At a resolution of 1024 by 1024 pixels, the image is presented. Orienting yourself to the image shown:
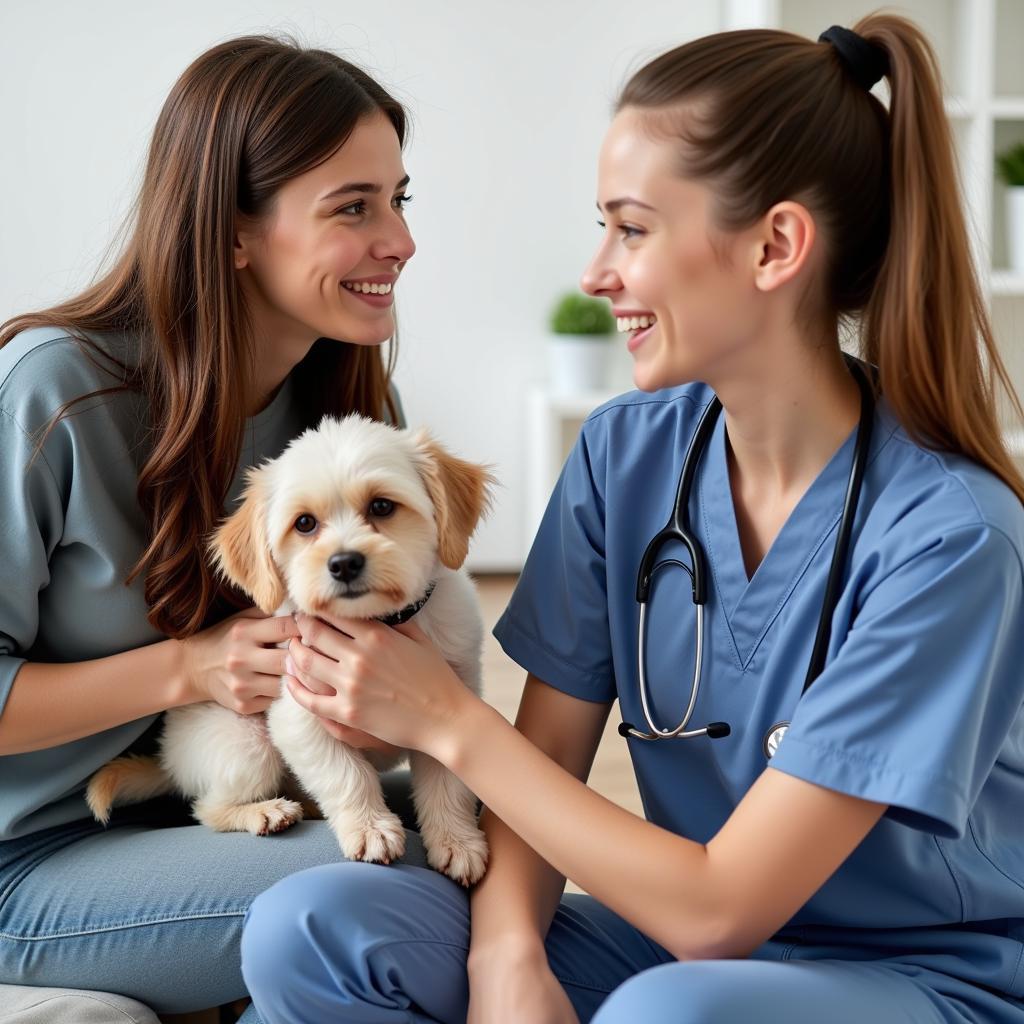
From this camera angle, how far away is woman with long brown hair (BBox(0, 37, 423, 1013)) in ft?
4.66

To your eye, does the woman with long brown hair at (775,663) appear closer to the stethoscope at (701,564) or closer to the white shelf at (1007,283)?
the stethoscope at (701,564)

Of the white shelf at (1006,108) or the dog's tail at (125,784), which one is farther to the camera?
Result: the white shelf at (1006,108)

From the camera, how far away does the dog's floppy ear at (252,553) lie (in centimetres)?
144

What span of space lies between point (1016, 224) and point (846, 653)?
3285 millimetres

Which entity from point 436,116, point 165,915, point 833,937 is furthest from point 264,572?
point 436,116

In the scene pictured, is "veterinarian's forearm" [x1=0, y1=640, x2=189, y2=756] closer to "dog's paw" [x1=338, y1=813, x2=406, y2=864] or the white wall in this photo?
"dog's paw" [x1=338, y1=813, x2=406, y2=864]

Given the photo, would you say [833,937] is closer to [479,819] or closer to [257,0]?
[479,819]

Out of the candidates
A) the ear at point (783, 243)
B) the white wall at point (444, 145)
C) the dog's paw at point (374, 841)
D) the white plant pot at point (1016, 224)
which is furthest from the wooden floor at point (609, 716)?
the white plant pot at point (1016, 224)

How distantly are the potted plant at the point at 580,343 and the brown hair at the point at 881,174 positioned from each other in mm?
3143

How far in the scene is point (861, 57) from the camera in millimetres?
1254

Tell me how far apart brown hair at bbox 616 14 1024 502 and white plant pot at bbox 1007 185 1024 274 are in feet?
9.76

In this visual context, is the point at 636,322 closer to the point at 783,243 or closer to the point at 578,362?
the point at 783,243

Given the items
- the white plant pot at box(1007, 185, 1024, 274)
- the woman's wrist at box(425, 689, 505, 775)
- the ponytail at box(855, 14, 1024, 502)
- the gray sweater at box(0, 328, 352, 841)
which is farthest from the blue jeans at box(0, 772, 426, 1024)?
the white plant pot at box(1007, 185, 1024, 274)

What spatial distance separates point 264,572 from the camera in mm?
1435
